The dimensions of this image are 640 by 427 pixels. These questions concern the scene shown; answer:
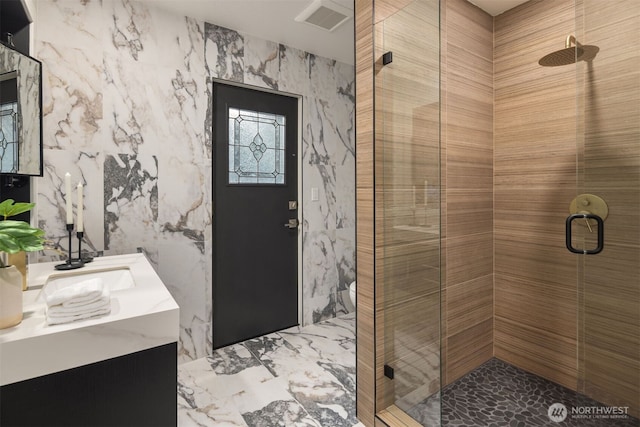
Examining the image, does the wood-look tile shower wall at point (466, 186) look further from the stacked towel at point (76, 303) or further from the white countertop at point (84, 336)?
the stacked towel at point (76, 303)

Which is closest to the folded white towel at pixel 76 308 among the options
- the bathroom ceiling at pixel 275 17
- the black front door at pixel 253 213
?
the black front door at pixel 253 213

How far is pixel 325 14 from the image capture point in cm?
214

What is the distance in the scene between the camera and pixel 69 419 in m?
0.79

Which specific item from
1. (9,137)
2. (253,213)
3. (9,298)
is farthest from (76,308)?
(253,213)

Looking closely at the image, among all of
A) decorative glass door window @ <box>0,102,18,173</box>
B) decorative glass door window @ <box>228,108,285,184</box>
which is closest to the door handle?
decorative glass door window @ <box>228,108,285,184</box>

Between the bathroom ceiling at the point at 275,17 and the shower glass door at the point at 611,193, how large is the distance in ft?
3.78

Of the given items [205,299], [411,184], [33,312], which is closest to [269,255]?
[205,299]

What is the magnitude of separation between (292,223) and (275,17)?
159 cm

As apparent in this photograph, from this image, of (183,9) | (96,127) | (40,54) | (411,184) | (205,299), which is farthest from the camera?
(205,299)

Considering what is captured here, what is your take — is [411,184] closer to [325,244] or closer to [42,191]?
[325,244]

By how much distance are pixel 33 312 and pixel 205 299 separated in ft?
4.76

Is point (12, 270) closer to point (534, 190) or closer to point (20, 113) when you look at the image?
point (20, 113)

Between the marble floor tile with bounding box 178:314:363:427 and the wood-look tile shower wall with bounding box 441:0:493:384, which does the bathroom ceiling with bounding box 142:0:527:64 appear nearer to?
the wood-look tile shower wall with bounding box 441:0:493:384

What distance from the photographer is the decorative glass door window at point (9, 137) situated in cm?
125
